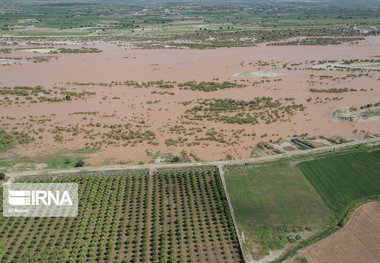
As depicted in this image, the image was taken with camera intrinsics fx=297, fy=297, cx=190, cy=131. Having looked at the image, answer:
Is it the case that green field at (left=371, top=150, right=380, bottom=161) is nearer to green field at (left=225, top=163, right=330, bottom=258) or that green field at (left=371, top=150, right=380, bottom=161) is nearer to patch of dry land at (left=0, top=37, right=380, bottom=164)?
patch of dry land at (left=0, top=37, right=380, bottom=164)

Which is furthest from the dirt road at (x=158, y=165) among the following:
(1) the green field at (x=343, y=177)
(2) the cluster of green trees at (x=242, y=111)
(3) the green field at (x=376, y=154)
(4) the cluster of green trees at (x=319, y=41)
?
(4) the cluster of green trees at (x=319, y=41)

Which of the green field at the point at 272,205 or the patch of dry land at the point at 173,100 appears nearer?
the green field at the point at 272,205

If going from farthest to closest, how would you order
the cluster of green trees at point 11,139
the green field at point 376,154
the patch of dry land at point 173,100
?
the patch of dry land at point 173,100 < the cluster of green trees at point 11,139 < the green field at point 376,154

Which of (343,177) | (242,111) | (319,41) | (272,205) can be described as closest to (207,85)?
(242,111)

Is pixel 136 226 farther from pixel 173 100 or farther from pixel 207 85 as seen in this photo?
pixel 207 85

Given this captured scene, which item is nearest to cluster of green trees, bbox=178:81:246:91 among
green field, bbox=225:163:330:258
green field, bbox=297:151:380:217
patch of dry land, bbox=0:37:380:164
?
patch of dry land, bbox=0:37:380:164

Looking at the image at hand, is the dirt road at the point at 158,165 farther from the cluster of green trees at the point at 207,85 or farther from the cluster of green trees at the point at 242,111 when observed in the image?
the cluster of green trees at the point at 207,85
